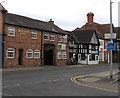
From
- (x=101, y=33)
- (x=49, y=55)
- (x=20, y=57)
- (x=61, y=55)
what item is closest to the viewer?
(x=20, y=57)

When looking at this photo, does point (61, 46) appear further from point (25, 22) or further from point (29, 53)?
point (25, 22)

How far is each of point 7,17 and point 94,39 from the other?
82.8 feet

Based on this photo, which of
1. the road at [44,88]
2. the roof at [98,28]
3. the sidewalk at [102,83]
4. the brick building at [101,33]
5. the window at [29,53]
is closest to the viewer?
the road at [44,88]

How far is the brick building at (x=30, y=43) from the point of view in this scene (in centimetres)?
3072

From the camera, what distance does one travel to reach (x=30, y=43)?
3447 centimetres

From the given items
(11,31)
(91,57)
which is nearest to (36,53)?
(11,31)

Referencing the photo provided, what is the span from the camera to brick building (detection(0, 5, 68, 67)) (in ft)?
101

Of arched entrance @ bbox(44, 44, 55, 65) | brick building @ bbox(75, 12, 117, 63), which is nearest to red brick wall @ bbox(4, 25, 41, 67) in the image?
arched entrance @ bbox(44, 44, 55, 65)

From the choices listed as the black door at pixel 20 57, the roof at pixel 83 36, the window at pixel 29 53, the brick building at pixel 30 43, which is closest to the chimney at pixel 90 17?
the roof at pixel 83 36

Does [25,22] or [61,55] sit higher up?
[25,22]

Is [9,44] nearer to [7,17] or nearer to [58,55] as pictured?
[7,17]

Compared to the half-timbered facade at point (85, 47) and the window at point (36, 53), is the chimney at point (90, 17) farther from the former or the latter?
the window at point (36, 53)

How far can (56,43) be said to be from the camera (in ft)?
132

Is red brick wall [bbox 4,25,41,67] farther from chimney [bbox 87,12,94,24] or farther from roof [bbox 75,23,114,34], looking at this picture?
roof [bbox 75,23,114,34]
